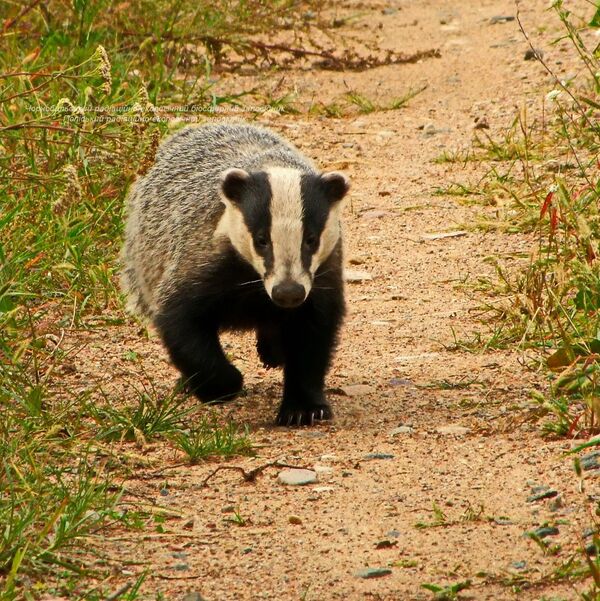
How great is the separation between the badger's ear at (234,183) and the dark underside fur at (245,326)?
0.73ft

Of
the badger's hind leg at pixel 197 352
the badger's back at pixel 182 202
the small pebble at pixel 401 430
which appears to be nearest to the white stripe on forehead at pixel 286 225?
the badger's back at pixel 182 202

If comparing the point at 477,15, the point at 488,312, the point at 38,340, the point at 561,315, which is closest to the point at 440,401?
the point at 561,315

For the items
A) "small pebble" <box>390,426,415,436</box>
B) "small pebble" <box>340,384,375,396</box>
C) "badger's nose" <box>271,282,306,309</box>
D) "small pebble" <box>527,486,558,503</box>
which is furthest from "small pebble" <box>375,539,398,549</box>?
"small pebble" <box>340,384,375,396</box>

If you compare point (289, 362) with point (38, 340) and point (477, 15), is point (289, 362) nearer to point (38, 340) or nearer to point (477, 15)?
point (38, 340)

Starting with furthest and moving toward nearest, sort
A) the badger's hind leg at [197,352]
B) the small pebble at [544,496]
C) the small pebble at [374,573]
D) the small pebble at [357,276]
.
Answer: the small pebble at [357,276]
the badger's hind leg at [197,352]
the small pebble at [544,496]
the small pebble at [374,573]

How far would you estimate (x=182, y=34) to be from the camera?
8.45 meters

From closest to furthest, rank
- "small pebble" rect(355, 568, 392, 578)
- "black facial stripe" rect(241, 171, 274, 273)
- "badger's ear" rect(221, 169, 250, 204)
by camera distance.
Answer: "small pebble" rect(355, 568, 392, 578) < "black facial stripe" rect(241, 171, 274, 273) < "badger's ear" rect(221, 169, 250, 204)

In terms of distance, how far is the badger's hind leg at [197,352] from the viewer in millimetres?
4688

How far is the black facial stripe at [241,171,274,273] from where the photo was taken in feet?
14.5

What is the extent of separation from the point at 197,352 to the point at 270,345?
0.56 m

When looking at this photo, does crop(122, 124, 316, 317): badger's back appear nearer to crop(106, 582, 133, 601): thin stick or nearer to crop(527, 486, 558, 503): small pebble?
crop(527, 486, 558, 503): small pebble

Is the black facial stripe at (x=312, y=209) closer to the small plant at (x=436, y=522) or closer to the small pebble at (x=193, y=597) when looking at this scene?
the small plant at (x=436, y=522)

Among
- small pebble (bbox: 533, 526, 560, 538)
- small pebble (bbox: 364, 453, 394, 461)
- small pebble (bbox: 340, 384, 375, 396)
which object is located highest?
small pebble (bbox: 533, 526, 560, 538)

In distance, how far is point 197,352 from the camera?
4.69m
